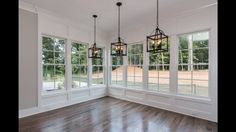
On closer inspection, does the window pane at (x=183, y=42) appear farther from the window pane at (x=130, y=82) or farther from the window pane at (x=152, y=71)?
the window pane at (x=130, y=82)

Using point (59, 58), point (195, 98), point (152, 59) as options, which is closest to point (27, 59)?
point (59, 58)

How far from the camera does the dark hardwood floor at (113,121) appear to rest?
305cm

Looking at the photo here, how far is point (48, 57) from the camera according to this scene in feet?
14.6

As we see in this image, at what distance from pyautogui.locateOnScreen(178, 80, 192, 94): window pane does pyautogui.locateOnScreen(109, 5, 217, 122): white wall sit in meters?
0.14

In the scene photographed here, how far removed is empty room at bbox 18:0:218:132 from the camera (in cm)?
347

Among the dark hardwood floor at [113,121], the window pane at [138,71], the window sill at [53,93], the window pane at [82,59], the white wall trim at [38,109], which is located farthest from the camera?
the window pane at [82,59]

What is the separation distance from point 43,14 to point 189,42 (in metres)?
4.51

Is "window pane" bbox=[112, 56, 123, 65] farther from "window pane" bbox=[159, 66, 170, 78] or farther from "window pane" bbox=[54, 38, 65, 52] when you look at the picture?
"window pane" bbox=[54, 38, 65, 52]

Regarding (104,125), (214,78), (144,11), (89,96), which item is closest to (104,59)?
(89,96)

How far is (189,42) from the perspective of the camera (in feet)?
13.3

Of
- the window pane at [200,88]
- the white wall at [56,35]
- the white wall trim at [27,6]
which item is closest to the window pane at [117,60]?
the white wall at [56,35]

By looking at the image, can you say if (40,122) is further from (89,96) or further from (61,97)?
(89,96)

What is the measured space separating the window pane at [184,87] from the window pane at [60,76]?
3.92m

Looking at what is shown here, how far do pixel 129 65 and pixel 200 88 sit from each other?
8.81ft
